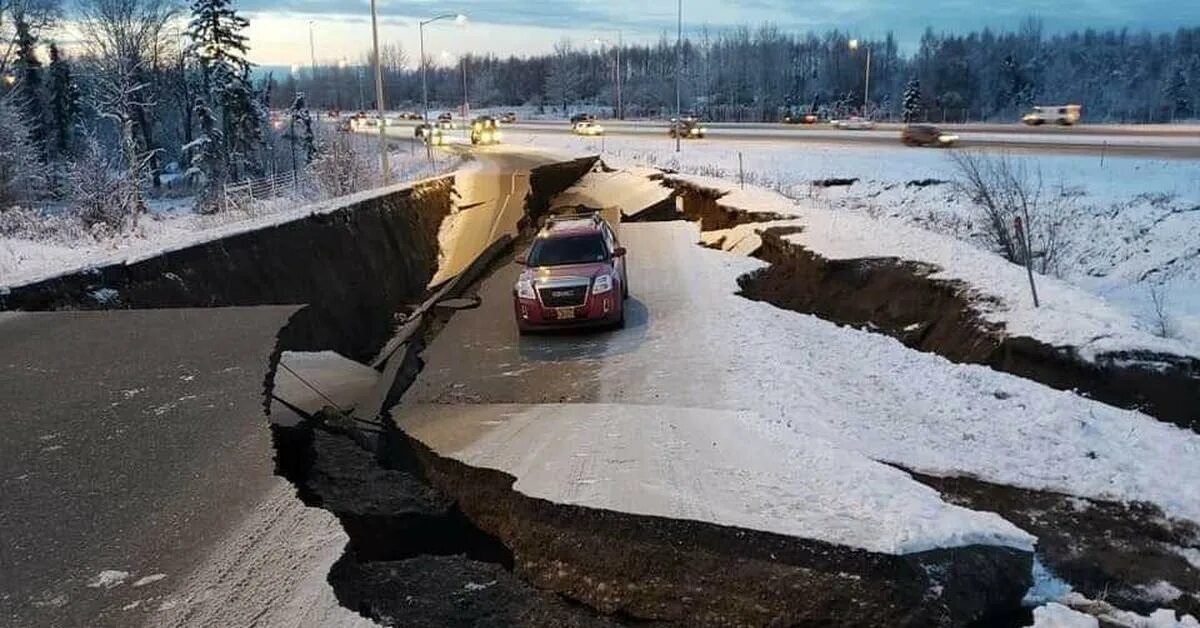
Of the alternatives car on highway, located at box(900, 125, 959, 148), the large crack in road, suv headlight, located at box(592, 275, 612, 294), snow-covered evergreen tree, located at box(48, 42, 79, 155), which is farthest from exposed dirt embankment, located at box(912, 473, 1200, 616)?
snow-covered evergreen tree, located at box(48, 42, 79, 155)

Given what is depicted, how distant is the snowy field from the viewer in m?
20.2

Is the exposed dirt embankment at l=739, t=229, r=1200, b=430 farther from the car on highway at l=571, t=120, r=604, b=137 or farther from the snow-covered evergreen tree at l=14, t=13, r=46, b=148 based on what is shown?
the snow-covered evergreen tree at l=14, t=13, r=46, b=148

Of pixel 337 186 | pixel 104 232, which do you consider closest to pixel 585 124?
pixel 337 186

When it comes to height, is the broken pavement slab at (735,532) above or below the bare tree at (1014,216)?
below

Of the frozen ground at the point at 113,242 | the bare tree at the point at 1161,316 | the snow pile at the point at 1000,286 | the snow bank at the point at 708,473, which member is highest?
the frozen ground at the point at 113,242

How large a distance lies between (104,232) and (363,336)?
1053 centimetres

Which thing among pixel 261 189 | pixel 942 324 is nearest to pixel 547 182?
pixel 261 189

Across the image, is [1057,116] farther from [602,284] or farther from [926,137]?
[602,284]

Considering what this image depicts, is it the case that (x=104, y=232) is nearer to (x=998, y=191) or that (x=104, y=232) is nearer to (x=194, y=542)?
(x=194, y=542)

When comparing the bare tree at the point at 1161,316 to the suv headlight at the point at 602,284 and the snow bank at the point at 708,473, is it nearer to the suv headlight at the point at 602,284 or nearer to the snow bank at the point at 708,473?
the suv headlight at the point at 602,284

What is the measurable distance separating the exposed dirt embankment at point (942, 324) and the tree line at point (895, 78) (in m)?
71.1

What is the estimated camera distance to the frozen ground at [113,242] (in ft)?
42.5

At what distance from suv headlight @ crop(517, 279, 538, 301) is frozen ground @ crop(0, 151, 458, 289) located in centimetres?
532

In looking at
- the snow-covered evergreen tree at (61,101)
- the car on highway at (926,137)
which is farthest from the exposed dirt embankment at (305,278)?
the snow-covered evergreen tree at (61,101)
